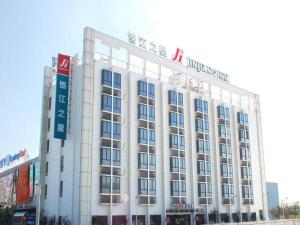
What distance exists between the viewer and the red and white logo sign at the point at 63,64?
53484 millimetres

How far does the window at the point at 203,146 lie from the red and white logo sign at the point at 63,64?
23.6 meters

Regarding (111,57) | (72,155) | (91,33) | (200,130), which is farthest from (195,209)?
(91,33)

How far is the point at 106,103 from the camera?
173ft

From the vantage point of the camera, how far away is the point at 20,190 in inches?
2749

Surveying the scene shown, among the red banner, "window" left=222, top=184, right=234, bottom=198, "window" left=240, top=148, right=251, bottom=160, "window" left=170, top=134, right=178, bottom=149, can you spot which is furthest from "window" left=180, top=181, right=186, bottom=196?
the red banner

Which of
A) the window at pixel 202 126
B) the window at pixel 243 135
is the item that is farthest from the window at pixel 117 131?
the window at pixel 243 135

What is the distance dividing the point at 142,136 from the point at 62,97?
1218 cm

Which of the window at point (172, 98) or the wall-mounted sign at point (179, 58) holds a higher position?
the wall-mounted sign at point (179, 58)

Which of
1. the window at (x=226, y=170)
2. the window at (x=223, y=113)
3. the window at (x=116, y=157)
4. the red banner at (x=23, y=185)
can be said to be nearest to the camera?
the window at (x=116, y=157)

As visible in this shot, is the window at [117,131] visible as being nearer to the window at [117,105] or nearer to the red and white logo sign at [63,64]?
the window at [117,105]

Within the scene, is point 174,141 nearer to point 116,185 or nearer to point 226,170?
point 116,185

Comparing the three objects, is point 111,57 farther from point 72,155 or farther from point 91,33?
point 72,155

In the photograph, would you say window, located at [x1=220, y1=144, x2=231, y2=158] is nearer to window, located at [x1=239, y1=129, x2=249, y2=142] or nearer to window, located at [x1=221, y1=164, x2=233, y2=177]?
window, located at [x1=221, y1=164, x2=233, y2=177]

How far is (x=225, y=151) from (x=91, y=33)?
30.9 m
